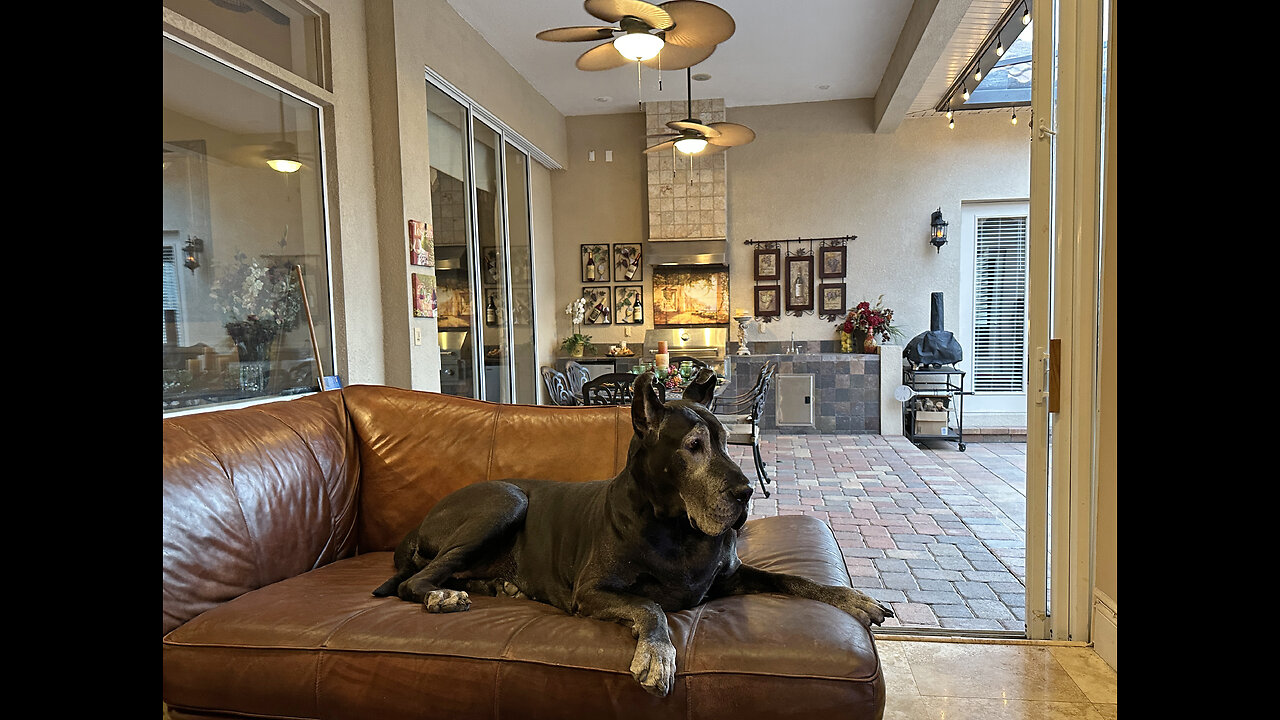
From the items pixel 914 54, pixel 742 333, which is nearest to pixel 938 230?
pixel 742 333

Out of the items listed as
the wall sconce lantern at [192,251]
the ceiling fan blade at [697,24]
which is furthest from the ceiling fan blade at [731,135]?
the wall sconce lantern at [192,251]

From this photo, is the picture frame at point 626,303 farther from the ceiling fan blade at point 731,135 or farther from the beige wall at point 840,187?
the ceiling fan blade at point 731,135

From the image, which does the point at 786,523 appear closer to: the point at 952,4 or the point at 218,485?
the point at 218,485

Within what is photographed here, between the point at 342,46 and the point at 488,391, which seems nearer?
the point at 342,46

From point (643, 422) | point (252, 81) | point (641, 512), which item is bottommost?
point (641, 512)

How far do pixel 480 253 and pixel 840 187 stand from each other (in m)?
4.13

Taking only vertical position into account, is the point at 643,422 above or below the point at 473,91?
below

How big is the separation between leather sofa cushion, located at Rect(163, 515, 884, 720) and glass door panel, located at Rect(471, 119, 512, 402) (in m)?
4.51

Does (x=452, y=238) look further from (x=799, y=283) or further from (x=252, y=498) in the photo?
(x=799, y=283)

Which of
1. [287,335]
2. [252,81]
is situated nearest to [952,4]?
[252,81]

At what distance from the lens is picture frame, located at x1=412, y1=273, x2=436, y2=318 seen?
14.9ft

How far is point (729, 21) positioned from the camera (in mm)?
3572

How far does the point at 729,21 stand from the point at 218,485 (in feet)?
9.83

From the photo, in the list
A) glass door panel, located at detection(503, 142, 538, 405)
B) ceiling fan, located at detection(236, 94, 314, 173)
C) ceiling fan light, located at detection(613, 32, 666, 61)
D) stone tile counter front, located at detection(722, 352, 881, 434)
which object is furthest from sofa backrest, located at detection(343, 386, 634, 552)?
stone tile counter front, located at detection(722, 352, 881, 434)
